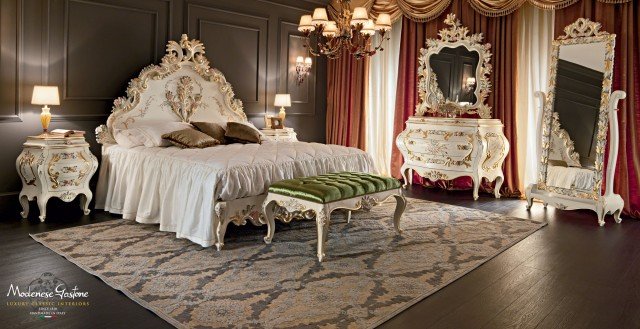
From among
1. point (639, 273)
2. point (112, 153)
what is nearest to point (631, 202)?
point (639, 273)

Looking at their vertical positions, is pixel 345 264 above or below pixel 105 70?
below

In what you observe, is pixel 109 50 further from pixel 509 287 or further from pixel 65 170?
pixel 509 287

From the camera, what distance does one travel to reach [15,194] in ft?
15.0

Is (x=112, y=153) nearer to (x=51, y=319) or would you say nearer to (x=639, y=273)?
(x=51, y=319)

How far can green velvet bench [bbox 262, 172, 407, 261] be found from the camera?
3.49 meters

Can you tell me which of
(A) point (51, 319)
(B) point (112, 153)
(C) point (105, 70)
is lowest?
(A) point (51, 319)

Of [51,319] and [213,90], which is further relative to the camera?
[213,90]

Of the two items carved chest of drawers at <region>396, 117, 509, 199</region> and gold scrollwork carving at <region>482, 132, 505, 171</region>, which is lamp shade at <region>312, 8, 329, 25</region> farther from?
gold scrollwork carving at <region>482, 132, 505, 171</region>

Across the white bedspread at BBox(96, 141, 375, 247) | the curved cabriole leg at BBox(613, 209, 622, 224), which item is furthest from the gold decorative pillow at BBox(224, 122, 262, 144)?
the curved cabriole leg at BBox(613, 209, 622, 224)

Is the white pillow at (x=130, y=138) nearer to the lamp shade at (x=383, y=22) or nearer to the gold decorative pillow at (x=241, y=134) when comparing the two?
the gold decorative pillow at (x=241, y=134)

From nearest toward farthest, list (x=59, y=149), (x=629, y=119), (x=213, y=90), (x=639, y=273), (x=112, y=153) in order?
(x=639, y=273)
(x=59, y=149)
(x=112, y=153)
(x=629, y=119)
(x=213, y=90)

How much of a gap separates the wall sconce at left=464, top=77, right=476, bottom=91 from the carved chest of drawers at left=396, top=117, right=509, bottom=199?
21.3 inches

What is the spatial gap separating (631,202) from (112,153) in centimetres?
507

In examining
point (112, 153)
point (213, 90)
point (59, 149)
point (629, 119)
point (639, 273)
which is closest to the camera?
point (639, 273)
